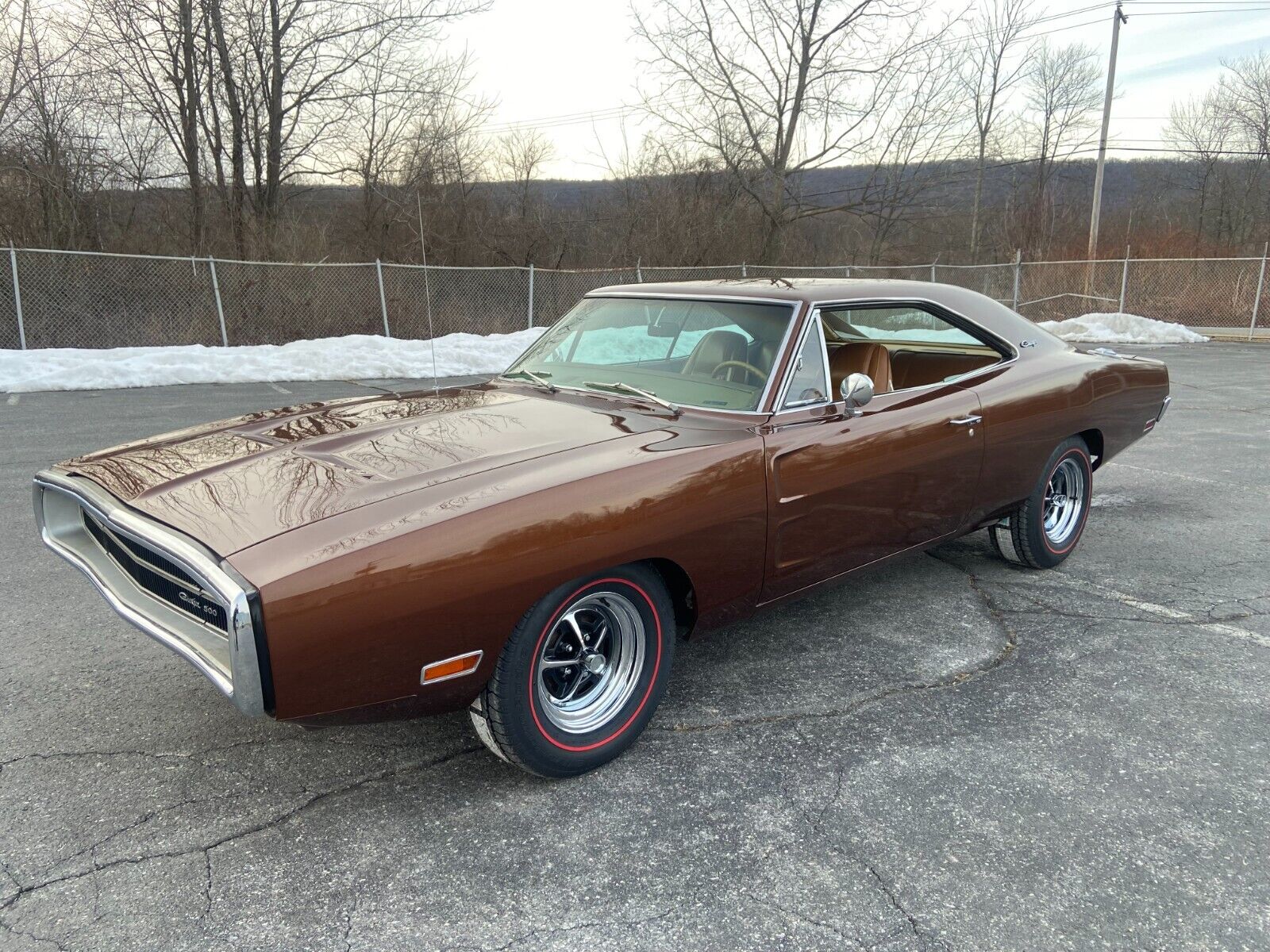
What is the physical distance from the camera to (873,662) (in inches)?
135

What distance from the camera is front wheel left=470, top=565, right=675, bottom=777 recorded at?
7.80 feet

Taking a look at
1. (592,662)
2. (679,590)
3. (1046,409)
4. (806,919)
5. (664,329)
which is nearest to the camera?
(806,919)

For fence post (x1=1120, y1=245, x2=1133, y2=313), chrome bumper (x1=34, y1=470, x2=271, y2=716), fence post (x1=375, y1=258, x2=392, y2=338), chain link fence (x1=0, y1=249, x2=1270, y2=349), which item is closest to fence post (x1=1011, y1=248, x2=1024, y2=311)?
chain link fence (x1=0, y1=249, x2=1270, y2=349)

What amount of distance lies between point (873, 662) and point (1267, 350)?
690 inches

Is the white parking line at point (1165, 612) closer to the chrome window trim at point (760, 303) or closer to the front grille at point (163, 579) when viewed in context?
the chrome window trim at point (760, 303)

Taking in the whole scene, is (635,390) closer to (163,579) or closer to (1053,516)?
(163,579)

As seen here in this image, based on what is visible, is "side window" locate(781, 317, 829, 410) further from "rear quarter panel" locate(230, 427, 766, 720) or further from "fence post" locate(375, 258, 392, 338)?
"fence post" locate(375, 258, 392, 338)

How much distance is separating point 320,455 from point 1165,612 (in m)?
3.75

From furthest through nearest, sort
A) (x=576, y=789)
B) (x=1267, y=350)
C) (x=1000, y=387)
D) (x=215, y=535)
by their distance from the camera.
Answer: (x=1267, y=350)
(x=1000, y=387)
(x=576, y=789)
(x=215, y=535)

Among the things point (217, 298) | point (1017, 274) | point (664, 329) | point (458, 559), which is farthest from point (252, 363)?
point (1017, 274)

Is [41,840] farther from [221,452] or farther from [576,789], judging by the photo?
[576,789]

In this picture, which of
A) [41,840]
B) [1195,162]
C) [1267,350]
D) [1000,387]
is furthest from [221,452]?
[1195,162]

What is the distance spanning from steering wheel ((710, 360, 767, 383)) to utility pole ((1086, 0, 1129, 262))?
23366 mm

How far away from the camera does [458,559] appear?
2197 millimetres
